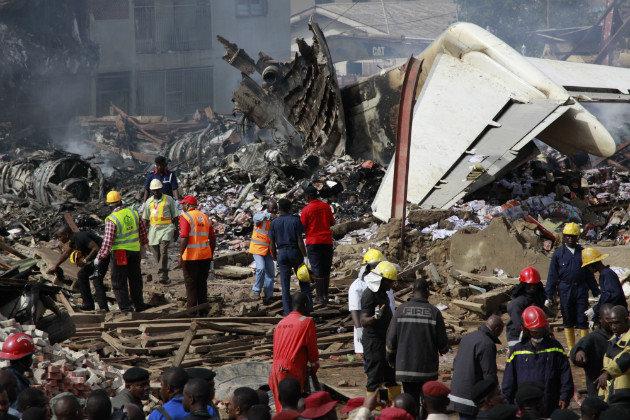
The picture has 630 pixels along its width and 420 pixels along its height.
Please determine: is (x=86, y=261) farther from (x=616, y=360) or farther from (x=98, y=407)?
(x=616, y=360)

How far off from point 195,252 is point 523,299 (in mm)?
4062

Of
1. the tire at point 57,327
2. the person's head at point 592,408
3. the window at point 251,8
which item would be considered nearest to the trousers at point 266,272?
the tire at point 57,327

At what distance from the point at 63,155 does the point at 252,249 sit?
39.1ft

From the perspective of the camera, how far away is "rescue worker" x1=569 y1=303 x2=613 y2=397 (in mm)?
5449

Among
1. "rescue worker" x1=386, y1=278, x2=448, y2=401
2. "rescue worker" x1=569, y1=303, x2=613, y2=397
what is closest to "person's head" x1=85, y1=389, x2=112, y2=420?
"rescue worker" x1=386, y1=278, x2=448, y2=401

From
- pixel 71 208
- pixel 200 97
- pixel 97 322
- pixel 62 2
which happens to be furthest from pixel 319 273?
pixel 200 97

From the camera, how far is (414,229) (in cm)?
1152

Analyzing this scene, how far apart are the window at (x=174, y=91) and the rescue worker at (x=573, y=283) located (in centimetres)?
3190

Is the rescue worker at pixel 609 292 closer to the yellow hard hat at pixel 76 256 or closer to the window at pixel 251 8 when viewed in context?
the yellow hard hat at pixel 76 256

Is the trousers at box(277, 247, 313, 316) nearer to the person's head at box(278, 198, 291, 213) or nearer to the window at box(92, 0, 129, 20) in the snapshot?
the person's head at box(278, 198, 291, 213)

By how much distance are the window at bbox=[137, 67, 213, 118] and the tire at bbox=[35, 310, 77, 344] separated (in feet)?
100

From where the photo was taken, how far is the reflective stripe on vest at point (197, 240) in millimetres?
8914

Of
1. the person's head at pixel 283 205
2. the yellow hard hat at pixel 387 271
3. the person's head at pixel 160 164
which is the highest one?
the person's head at pixel 160 164

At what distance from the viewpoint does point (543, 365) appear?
16.6 feet
